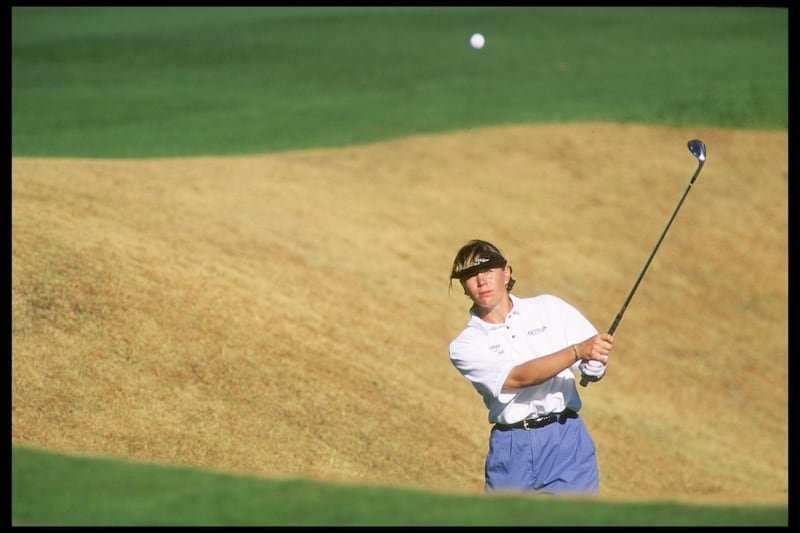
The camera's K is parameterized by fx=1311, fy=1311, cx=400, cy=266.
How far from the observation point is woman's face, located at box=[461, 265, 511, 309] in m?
8.81

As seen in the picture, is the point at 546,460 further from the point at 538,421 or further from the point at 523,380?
the point at 523,380

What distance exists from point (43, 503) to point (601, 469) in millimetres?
7786

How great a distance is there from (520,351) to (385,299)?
7.98 meters

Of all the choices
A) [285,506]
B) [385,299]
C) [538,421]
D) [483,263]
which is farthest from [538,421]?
[385,299]

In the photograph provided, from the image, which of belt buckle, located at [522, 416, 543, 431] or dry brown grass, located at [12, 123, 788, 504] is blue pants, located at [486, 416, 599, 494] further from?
dry brown grass, located at [12, 123, 788, 504]

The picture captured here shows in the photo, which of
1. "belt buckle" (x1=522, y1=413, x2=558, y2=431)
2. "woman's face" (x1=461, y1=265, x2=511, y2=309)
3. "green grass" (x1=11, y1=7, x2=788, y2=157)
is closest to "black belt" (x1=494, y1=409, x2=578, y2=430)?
"belt buckle" (x1=522, y1=413, x2=558, y2=431)

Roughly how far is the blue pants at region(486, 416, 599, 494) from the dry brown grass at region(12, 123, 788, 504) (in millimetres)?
1469

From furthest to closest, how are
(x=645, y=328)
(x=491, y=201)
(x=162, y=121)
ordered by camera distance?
(x=162, y=121) → (x=491, y=201) → (x=645, y=328)

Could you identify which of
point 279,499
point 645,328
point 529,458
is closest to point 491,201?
point 645,328

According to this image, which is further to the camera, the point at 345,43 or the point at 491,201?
the point at 345,43

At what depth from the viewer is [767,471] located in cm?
1521

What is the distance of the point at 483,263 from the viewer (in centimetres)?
871

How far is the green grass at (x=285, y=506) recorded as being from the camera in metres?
6.85

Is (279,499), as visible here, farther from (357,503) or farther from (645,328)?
(645,328)
